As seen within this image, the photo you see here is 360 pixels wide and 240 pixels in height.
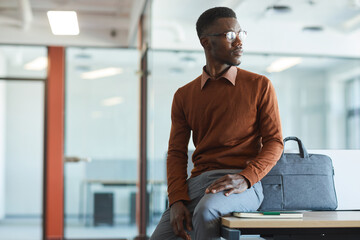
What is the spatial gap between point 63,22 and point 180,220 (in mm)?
4593

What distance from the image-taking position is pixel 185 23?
3.88 metres

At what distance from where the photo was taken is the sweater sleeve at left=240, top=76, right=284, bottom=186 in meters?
1.85

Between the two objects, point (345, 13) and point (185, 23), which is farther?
point (185, 23)

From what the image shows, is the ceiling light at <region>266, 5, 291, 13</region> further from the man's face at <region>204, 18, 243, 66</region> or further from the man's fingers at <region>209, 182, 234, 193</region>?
the man's fingers at <region>209, 182, 234, 193</region>

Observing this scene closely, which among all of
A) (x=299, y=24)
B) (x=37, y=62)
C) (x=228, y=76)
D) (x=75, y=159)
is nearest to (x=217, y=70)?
(x=228, y=76)

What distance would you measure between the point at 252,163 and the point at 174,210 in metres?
0.32

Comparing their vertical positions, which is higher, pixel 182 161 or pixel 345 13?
pixel 345 13

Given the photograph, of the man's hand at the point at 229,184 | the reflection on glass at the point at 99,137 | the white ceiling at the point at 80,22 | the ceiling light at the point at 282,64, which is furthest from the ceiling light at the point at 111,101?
the man's hand at the point at 229,184

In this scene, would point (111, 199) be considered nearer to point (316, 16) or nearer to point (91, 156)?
point (91, 156)

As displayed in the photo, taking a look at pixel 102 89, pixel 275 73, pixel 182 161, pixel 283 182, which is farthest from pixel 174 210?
pixel 102 89

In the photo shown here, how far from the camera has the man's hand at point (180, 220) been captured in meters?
1.91

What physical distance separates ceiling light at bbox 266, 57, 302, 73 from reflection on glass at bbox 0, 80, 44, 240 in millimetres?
4200

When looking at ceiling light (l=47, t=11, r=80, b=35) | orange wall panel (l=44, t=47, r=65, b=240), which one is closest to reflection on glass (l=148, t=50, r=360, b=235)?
ceiling light (l=47, t=11, r=80, b=35)

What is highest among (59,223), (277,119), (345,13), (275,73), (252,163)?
(345,13)
